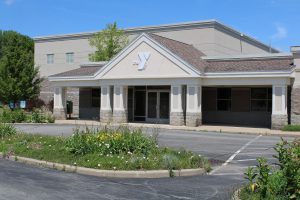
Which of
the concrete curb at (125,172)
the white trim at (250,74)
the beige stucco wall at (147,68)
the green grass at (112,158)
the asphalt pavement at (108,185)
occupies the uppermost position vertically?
the beige stucco wall at (147,68)

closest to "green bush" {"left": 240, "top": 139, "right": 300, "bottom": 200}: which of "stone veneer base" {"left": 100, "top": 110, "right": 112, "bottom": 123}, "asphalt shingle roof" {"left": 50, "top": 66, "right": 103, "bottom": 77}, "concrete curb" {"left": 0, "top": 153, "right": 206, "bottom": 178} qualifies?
"concrete curb" {"left": 0, "top": 153, "right": 206, "bottom": 178}

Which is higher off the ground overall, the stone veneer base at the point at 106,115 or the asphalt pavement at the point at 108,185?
the stone veneer base at the point at 106,115

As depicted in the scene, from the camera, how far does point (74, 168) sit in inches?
440

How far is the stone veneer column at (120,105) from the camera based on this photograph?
30750 mm

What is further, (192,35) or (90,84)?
(192,35)

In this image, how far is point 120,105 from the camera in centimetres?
3086

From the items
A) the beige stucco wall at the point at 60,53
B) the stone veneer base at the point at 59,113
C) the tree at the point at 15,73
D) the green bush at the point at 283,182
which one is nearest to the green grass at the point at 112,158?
the green bush at the point at 283,182

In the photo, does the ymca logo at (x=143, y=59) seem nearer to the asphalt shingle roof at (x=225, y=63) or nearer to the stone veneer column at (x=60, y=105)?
the asphalt shingle roof at (x=225, y=63)

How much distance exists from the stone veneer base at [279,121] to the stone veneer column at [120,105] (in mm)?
10045

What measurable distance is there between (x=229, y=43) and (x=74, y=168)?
31272mm

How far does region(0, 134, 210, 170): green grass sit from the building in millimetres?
14716

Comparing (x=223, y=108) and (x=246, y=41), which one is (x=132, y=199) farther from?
(x=246, y=41)

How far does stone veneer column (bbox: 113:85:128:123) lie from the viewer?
30.8 m

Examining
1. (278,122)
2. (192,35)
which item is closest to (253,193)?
(278,122)
